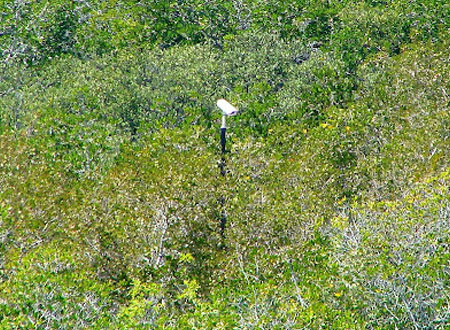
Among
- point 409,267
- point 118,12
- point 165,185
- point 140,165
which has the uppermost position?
point 409,267

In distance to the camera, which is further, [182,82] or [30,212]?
[182,82]

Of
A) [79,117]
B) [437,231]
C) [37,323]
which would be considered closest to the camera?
[37,323]

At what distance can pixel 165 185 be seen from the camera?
27.1 m

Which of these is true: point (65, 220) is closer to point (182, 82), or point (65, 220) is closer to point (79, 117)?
point (79, 117)

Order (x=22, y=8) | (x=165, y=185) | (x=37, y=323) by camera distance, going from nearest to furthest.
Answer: (x=37, y=323)
(x=165, y=185)
(x=22, y=8)

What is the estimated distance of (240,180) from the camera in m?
28.6

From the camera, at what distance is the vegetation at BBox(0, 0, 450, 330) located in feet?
72.4

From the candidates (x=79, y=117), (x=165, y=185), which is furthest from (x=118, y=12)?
(x=165, y=185)

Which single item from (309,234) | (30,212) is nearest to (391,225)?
(309,234)

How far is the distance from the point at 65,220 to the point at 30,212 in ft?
3.45

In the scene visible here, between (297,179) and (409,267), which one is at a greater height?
(409,267)

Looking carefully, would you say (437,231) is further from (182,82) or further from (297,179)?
(182,82)

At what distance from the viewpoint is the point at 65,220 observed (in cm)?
2794

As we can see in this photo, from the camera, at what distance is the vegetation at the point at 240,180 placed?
869 inches
